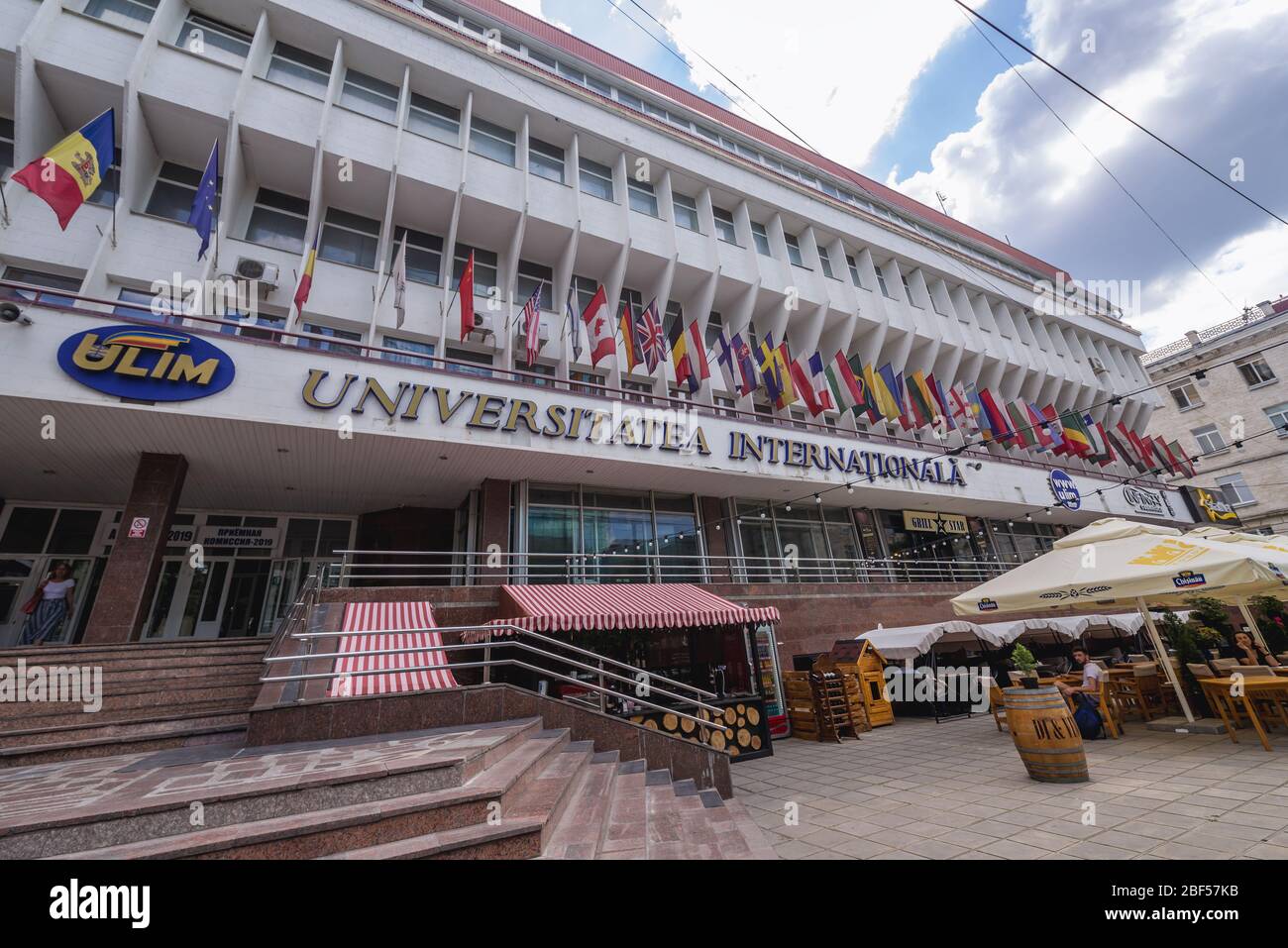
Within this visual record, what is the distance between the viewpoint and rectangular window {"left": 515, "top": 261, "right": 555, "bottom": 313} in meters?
17.0

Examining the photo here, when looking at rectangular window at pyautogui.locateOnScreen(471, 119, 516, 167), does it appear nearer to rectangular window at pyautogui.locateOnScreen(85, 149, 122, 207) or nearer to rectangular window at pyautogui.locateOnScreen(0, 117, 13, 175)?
rectangular window at pyautogui.locateOnScreen(85, 149, 122, 207)

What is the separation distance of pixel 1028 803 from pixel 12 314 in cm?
1648

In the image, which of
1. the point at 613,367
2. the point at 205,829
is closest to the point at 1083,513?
the point at 613,367

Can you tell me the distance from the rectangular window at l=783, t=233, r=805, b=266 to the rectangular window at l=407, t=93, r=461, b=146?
13.4m

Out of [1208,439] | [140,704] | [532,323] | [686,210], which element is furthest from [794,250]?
[1208,439]

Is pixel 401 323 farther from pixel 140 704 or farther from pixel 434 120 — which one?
pixel 140 704

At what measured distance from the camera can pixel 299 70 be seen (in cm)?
1502

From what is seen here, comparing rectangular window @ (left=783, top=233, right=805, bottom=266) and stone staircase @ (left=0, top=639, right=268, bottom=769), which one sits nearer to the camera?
stone staircase @ (left=0, top=639, right=268, bottom=769)

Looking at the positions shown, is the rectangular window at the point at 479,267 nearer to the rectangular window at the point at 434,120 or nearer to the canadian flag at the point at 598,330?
the rectangular window at the point at 434,120

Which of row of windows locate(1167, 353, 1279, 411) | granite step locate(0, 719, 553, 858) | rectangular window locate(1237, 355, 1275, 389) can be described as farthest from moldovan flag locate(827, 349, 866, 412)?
rectangular window locate(1237, 355, 1275, 389)

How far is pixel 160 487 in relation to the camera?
10602 mm

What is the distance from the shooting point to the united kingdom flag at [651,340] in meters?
14.9
